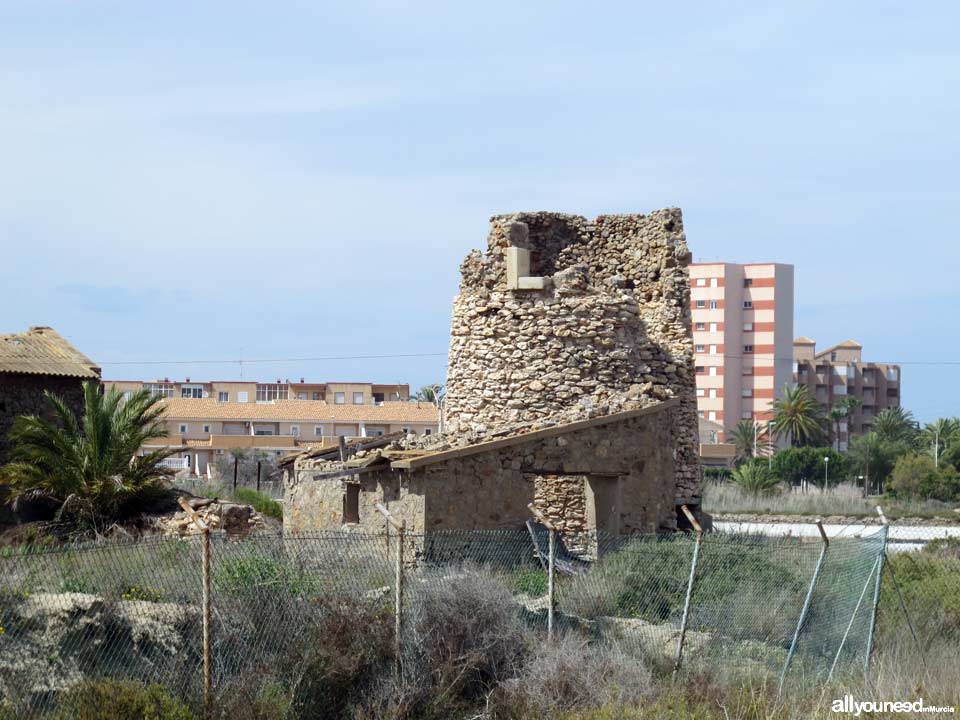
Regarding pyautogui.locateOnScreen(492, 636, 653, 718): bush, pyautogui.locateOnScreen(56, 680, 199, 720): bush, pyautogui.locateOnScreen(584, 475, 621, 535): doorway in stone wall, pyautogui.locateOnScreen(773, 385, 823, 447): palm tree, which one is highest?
pyautogui.locateOnScreen(584, 475, 621, 535): doorway in stone wall

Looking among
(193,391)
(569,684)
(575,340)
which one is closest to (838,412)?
(193,391)

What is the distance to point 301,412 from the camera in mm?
79438

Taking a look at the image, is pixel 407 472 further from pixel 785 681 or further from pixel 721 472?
pixel 721 472

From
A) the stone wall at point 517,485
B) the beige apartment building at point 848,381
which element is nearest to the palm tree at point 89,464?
the stone wall at point 517,485

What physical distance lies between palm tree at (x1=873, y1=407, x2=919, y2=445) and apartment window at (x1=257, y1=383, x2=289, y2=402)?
46165mm

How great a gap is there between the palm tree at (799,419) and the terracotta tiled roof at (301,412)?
2581cm

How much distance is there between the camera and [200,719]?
373 inches

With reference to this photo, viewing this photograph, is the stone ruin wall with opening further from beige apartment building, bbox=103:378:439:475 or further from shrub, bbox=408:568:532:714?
beige apartment building, bbox=103:378:439:475

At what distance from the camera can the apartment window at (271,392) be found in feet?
342

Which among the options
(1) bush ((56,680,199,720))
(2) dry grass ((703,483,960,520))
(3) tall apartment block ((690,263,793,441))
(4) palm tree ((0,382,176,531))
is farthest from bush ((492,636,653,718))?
(3) tall apartment block ((690,263,793,441))

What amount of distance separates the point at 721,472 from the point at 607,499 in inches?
2097

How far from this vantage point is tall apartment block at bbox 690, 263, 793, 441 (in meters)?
106

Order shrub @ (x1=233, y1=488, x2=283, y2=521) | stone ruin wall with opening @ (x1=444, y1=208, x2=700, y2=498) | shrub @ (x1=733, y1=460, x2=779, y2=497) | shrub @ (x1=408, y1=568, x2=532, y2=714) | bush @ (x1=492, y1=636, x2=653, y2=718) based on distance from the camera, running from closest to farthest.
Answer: bush @ (x1=492, y1=636, x2=653, y2=718), shrub @ (x1=408, y1=568, x2=532, y2=714), stone ruin wall with opening @ (x1=444, y1=208, x2=700, y2=498), shrub @ (x1=233, y1=488, x2=283, y2=521), shrub @ (x1=733, y1=460, x2=779, y2=497)

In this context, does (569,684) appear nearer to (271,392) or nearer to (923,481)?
(923,481)
